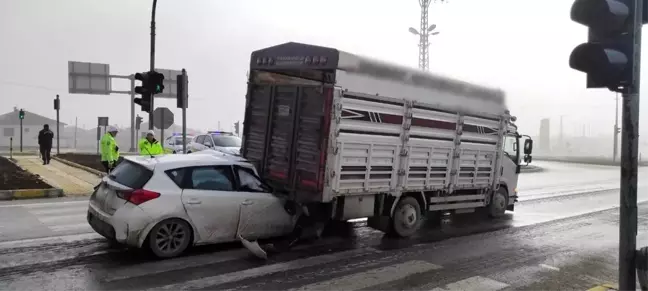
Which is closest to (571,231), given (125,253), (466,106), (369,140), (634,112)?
(466,106)

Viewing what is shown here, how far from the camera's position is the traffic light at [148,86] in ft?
44.4

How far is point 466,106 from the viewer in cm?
915

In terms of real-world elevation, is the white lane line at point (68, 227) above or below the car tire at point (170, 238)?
below

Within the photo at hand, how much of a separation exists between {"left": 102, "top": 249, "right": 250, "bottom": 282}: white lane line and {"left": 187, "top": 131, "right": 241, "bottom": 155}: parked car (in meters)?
12.3

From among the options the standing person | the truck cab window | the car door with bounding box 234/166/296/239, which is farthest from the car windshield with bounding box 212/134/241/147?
the car door with bounding box 234/166/296/239

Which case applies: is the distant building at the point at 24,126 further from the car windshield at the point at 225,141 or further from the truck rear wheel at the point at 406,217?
the truck rear wheel at the point at 406,217

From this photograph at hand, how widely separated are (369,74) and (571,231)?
5162mm

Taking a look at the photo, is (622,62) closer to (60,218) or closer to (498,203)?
(498,203)

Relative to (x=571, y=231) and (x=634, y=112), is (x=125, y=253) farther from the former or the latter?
(x=571, y=231)

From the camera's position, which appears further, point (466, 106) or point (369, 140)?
point (466, 106)

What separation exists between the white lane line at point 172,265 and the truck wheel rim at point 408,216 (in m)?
2.78

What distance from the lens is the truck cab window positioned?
10788mm

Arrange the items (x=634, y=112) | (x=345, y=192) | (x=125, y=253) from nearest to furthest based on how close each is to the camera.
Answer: (x=634, y=112)
(x=125, y=253)
(x=345, y=192)

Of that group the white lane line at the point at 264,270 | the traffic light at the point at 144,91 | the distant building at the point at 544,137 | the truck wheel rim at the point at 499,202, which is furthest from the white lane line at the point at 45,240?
the distant building at the point at 544,137
